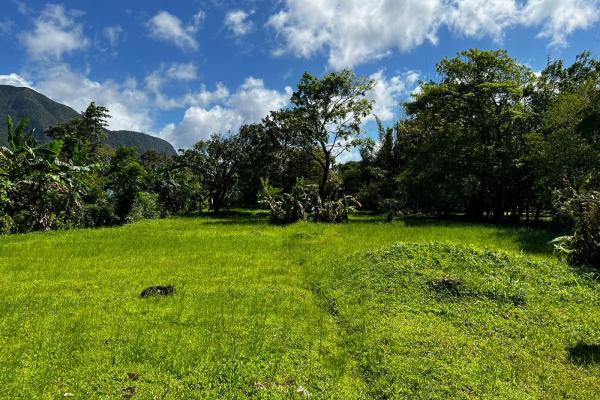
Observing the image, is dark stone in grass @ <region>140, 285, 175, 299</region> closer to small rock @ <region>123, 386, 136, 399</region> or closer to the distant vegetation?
small rock @ <region>123, 386, 136, 399</region>

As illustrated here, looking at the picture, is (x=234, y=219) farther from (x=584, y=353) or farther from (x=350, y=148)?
(x=584, y=353)

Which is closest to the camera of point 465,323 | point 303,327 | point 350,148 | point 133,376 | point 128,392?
point 128,392

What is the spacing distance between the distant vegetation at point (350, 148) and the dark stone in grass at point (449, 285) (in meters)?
8.51

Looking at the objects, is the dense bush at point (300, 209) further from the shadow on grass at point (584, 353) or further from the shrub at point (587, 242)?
the shadow on grass at point (584, 353)

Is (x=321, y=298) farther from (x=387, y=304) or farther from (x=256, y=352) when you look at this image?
(x=256, y=352)

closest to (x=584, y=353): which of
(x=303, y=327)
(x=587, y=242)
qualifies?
(x=587, y=242)


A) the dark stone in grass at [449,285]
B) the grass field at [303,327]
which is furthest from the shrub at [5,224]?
the dark stone in grass at [449,285]

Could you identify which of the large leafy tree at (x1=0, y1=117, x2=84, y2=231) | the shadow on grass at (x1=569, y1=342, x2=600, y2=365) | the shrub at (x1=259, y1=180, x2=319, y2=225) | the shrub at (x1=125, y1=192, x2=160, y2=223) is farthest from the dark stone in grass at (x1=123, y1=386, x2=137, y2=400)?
the shrub at (x1=125, y1=192, x2=160, y2=223)

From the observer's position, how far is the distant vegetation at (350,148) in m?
25.2

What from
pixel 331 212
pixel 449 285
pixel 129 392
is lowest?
pixel 129 392

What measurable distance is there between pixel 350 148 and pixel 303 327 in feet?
107

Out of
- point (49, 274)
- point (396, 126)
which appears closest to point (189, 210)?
point (396, 126)

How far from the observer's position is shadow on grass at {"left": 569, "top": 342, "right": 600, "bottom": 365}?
24.9 ft

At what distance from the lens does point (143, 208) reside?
117 ft
